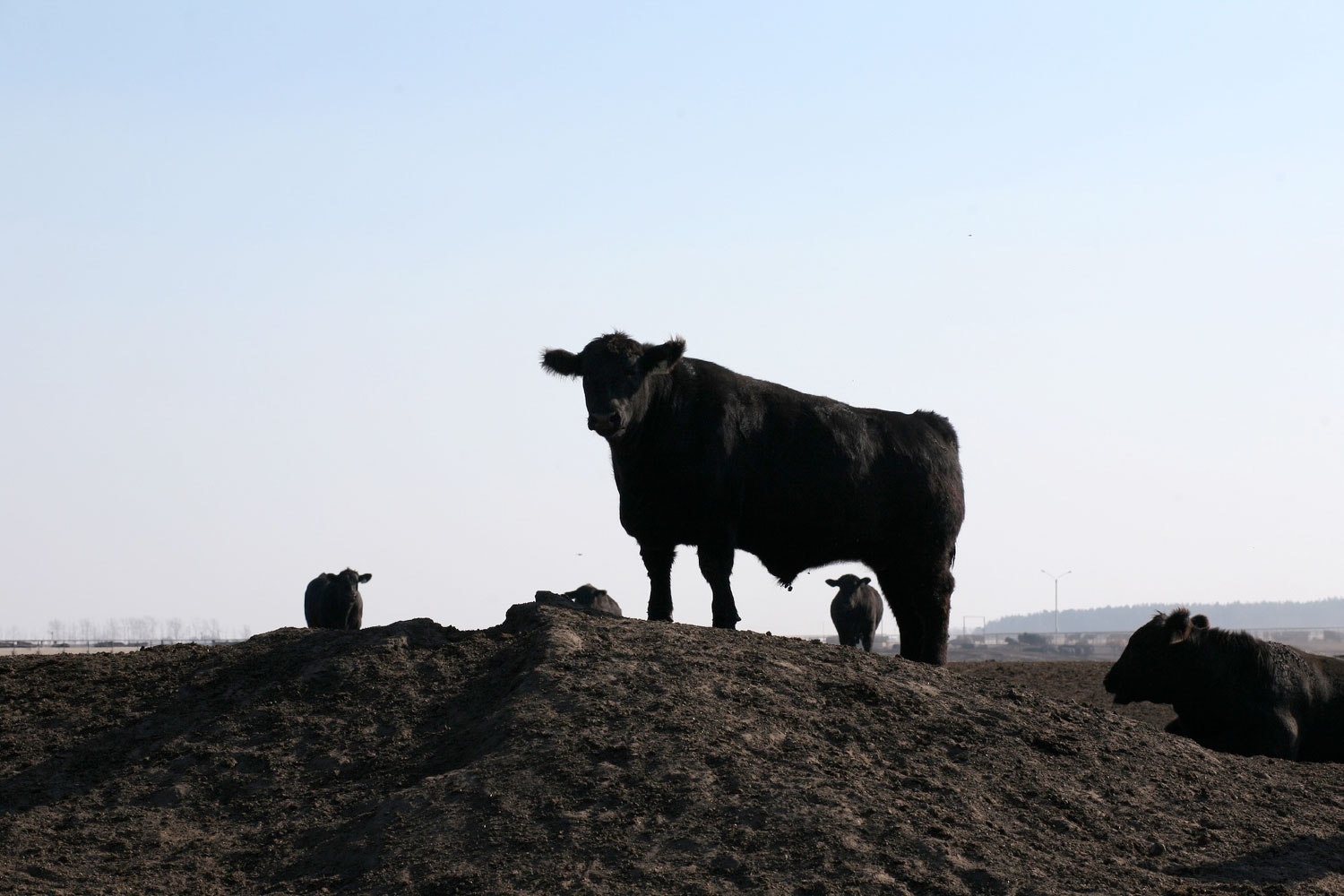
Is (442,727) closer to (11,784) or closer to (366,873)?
(366,873)

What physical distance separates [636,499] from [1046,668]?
49.3 feet

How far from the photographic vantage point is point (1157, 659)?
15.4 m

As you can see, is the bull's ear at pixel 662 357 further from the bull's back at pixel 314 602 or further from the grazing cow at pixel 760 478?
the bull's back at pixel 314 602

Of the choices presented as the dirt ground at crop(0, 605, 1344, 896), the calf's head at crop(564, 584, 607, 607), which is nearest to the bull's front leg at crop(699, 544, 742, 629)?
the dirt ground at crop(0, 605, 1344, 896)

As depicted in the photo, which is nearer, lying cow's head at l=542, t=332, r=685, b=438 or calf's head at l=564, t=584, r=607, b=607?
lying cow's head at l=542, t=332, r=685, b=438

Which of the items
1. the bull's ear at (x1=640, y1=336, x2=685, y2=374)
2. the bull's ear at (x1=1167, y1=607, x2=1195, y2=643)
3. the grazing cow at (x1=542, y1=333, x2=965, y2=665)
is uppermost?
the bull's ear at (x1=640, y1=336, x2=685, y2=374)

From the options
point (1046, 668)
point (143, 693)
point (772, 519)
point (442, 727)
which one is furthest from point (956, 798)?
point (1046, 668)

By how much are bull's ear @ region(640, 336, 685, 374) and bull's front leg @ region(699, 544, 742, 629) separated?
61.0 inches

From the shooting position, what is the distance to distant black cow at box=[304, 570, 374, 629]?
96.1 ft

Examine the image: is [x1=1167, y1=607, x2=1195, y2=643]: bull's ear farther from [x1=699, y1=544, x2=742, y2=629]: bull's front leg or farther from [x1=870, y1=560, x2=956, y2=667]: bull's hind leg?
[x1=699, y1=544, x2=742, y2=629]: bull's front leg

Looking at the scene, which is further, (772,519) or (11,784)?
(772,519)

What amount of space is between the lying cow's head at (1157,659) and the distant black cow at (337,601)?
56.1 feet

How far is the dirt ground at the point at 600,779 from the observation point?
766 cm

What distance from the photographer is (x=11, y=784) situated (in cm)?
905
